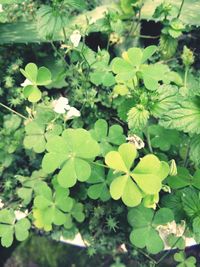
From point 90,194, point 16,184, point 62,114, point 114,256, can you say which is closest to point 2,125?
point 16,184

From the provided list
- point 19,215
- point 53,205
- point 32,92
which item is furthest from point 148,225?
point 32,92

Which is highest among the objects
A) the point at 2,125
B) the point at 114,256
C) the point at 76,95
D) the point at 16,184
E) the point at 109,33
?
the point at 109,33

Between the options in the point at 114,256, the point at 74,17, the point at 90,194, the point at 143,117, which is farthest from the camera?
the point at 74,17

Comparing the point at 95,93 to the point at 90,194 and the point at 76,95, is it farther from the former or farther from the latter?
the point at 90,194

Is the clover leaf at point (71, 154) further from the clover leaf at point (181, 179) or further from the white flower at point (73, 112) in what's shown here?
the clover leaf at point (181, 179)

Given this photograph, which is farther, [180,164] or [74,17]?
[74,17]

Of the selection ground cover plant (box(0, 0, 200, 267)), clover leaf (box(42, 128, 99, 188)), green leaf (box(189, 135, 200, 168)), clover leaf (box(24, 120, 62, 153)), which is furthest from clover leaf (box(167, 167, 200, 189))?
clover leaf (box(24, 120, 62, 153))
